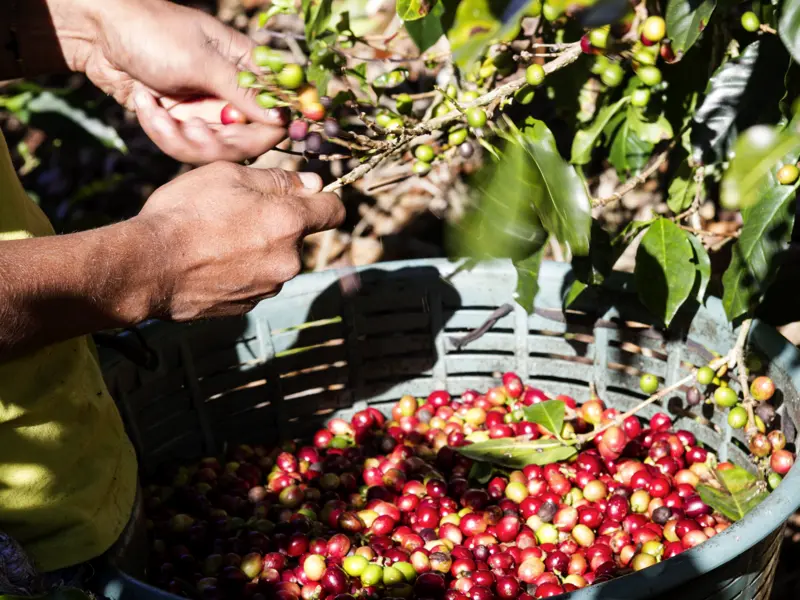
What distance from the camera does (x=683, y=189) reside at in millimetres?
2051

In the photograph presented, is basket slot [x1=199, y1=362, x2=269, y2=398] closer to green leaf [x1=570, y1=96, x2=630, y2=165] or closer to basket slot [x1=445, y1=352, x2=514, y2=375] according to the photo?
basket slot [x1=445, y1=352, x2=514, y2=375]

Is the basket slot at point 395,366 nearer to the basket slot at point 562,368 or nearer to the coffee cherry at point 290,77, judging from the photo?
the basket slot at point 562,368

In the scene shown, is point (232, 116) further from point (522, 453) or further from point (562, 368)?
point (562, 368)

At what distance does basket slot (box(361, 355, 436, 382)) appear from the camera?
2.59m

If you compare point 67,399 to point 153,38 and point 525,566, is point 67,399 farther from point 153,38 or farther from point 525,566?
point 525,566

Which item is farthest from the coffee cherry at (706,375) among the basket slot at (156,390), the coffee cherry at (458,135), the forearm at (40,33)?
the forearm at (40,33)

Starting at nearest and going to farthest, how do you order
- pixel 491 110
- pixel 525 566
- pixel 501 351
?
pixel 491 110
pixel 525 566
pixel 501 351

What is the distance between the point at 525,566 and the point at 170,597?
0.94 metres

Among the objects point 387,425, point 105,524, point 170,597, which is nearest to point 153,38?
point 105,524

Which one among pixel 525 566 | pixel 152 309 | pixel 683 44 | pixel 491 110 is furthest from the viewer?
pixel 525 566

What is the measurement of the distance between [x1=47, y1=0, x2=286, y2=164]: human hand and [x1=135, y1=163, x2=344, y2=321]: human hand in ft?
0.79

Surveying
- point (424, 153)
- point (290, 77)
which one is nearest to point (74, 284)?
point (290, 77)

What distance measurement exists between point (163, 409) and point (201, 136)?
82cm

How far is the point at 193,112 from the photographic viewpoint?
1.94 meters
